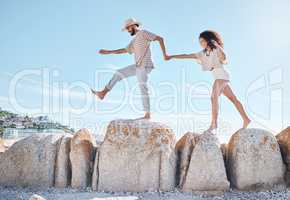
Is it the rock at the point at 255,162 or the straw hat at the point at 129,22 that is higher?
the straw hat at the point at 129,22

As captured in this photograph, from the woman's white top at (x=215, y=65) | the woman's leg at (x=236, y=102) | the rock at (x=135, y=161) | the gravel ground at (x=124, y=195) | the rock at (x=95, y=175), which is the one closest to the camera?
the gravel ground at (x=124, y=195)

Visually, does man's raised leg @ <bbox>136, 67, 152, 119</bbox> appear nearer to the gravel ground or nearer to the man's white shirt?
the man's white shirt

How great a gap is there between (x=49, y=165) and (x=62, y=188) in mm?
689

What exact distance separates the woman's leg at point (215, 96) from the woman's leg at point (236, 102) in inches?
6.4

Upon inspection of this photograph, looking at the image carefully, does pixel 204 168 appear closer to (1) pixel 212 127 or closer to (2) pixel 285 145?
(1) pixel 212 127

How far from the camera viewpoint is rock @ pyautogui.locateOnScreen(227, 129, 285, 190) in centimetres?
787

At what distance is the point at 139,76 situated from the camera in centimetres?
833

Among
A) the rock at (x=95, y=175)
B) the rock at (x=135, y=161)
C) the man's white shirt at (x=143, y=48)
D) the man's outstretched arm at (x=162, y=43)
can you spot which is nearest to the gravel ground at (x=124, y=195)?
the rock at (x=95, y=175)

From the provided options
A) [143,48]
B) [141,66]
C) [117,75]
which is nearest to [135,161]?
[117,75]

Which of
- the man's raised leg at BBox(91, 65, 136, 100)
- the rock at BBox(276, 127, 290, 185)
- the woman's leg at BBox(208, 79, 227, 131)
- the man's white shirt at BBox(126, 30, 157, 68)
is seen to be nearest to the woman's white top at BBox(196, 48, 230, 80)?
the woman's leg at BBox(208, 79, 227, 131)

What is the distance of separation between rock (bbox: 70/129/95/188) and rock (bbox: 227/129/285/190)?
3.47 metres

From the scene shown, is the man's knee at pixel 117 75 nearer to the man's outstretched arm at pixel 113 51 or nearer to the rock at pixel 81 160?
the man's outstretched arm at pixel 113 51

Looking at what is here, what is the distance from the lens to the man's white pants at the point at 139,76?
8.23 m

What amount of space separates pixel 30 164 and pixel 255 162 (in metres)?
5.42
